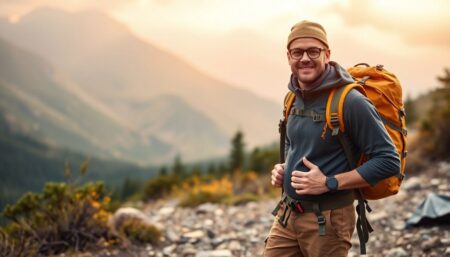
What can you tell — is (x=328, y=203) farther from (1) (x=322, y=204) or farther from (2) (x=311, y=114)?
(2) (x=311, y=114)

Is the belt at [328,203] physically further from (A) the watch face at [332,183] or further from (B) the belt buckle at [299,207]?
(A) the watch face at [332,183]

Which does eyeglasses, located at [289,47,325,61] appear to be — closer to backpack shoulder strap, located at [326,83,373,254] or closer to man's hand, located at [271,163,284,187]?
backpack shoulder strap, located at [326,83,373,254]

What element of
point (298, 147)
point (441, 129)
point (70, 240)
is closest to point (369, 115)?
point (298, 147)

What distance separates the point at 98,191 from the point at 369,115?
5693 millimetres

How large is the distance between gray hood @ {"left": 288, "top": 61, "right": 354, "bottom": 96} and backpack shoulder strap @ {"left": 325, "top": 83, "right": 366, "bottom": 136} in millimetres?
63

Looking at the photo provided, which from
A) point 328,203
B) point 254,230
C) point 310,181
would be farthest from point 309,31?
point 254,230

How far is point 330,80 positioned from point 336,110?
0.85ft

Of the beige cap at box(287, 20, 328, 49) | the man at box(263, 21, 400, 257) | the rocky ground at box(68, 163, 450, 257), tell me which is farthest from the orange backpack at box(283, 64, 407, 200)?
the rocky ground at box(68, 163, 450, 257)

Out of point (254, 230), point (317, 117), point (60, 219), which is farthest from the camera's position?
point (254, 230)

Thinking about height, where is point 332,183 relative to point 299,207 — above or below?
above

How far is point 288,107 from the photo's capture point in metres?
3.59

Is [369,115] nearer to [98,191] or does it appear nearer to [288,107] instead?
[288,107]

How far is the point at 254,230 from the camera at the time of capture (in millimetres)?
8227

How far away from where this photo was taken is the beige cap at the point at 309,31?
3145 mm
